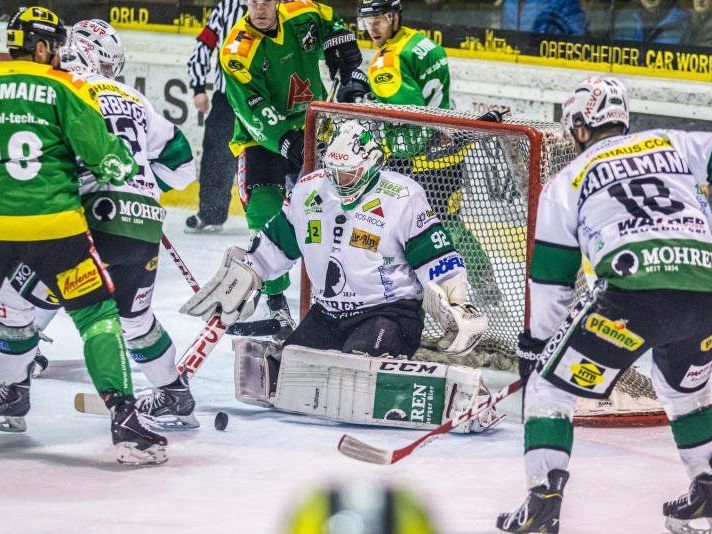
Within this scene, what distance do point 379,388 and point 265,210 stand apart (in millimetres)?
1556

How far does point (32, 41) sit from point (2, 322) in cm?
86

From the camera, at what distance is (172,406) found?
4383 mm

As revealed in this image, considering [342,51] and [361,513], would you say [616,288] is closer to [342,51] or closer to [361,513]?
[361,513]

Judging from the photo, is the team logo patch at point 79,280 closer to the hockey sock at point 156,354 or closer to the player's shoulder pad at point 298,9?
the hockey sock at point 156,354

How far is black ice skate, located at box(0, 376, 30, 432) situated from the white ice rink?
41 mm

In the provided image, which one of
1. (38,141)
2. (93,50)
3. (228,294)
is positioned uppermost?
(93,50)

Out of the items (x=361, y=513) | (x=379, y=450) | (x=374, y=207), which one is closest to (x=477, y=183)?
(x=374, y=207)

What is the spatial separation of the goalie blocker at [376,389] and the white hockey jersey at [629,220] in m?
1.03

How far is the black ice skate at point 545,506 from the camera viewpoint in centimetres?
320

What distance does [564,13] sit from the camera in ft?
22.3

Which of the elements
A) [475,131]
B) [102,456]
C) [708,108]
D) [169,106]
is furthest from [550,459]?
[169,106]

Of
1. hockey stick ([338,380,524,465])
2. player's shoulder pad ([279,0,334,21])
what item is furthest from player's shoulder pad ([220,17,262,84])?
hockey stick ([338,380,524,465])

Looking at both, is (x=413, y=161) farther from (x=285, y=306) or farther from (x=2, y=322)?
(x=2, y=322)

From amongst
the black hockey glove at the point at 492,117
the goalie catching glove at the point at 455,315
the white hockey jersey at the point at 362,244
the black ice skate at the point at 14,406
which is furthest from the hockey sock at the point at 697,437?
the black ice skate at the point at 14,406
